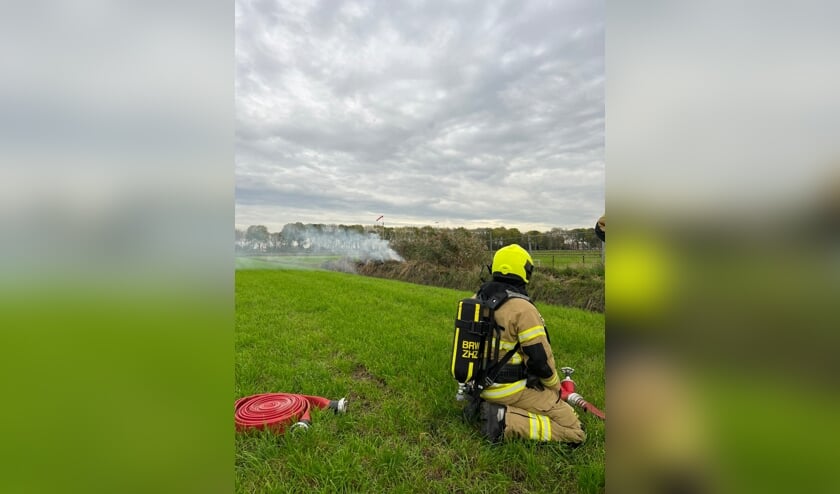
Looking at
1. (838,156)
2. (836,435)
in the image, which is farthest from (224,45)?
(836,435)

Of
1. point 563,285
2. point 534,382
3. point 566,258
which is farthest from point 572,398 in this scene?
point 566,258

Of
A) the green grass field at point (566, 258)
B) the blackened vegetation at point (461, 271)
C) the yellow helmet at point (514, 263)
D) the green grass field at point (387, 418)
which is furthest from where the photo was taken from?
the green grass field at point (566, 258)

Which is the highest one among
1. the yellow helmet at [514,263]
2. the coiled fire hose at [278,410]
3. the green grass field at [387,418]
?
the yellow helmet at [514,263]

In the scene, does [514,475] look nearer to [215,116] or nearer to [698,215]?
[698,215]

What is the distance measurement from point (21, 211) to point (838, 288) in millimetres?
1400

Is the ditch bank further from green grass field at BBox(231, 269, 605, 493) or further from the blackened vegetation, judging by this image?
green grass field at BBox(231, 269, 605, 493)

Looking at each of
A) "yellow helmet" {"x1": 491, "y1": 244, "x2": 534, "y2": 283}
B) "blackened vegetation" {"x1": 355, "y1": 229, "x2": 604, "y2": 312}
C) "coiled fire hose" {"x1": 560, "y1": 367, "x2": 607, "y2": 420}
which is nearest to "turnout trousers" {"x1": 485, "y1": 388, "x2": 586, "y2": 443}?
"coiled fire hose" {"x1": 560, "y1": 367, "x2": 607, "y2": 420}

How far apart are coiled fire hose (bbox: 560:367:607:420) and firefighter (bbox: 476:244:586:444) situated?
585 millimetres

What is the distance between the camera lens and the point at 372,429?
4055mm

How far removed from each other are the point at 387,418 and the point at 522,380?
1.57m

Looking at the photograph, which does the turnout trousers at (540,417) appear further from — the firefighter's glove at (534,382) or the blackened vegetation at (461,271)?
the blackened vegetation at (461,271)

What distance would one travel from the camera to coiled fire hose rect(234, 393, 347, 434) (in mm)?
3895

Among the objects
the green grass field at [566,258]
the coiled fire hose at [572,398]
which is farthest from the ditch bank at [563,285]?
the coiled fire hose at [572,398]

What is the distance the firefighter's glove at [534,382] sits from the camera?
403cm
